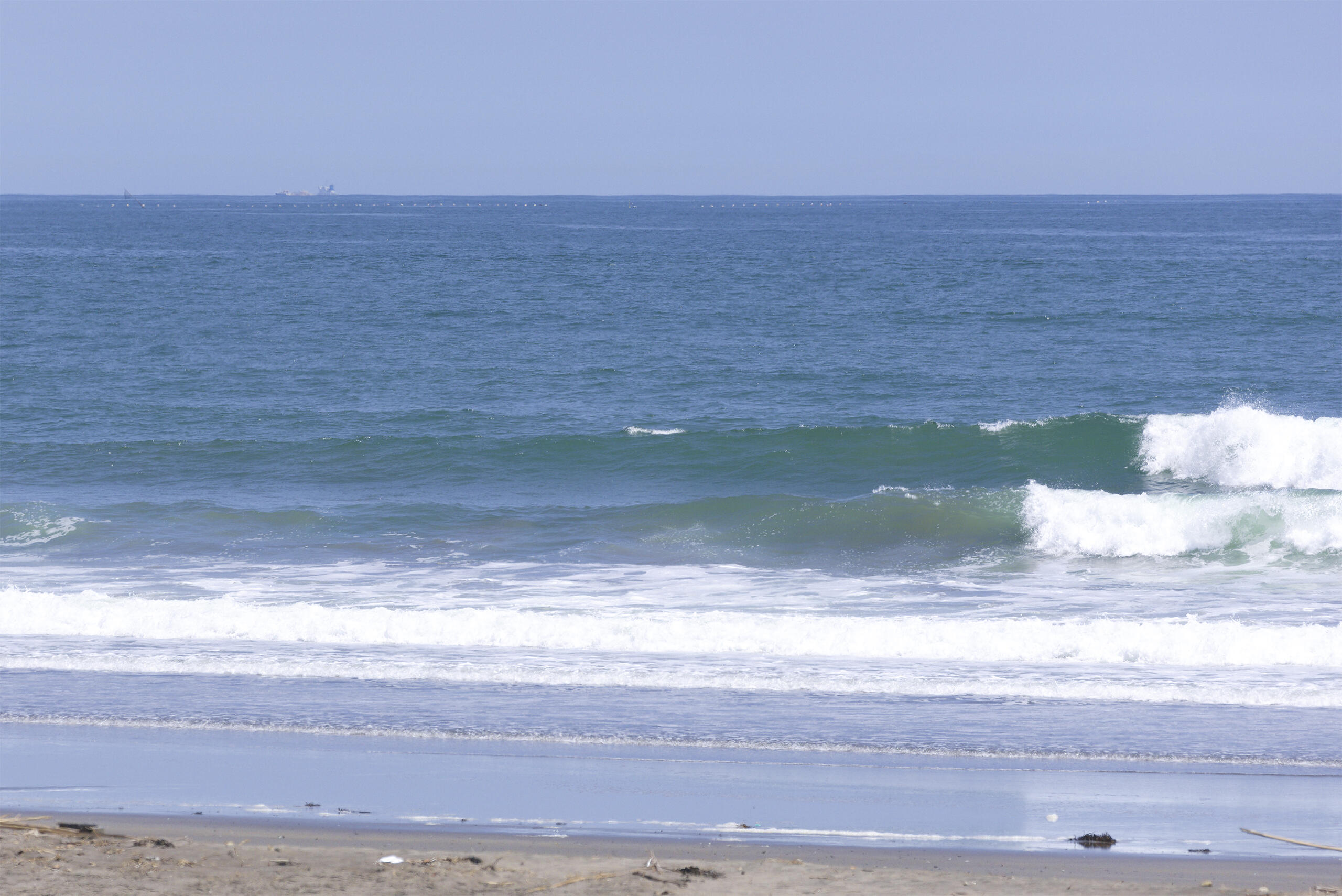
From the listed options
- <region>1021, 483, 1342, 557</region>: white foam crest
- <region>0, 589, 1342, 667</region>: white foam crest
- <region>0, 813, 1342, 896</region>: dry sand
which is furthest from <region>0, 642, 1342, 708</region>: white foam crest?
<region>1021, 483, 1342, 557</region>: white foam crest

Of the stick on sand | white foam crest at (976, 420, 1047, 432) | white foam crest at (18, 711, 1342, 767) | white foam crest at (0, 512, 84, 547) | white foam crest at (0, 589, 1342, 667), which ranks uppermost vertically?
white foam crest at (976, 420, 1047, 432)

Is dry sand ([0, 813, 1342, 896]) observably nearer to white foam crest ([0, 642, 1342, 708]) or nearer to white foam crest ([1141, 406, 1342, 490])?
white foam crest ([0, 642, 1342, 708])

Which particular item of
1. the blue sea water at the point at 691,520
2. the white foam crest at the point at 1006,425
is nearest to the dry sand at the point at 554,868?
the blue sea water at the point at 691,520

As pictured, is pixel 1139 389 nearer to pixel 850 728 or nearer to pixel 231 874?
pixel 850 728

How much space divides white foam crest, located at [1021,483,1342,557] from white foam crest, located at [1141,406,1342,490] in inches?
115

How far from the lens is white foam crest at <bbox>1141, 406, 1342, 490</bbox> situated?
63.0 feet

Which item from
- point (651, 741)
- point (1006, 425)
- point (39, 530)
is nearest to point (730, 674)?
point (651, 741)

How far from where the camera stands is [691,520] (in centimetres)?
1778

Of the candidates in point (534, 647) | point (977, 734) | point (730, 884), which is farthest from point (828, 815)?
point (534, 647)

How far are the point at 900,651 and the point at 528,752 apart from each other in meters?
4.07

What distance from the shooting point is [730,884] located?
5.61 meters

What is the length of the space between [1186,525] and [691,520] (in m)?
6.63

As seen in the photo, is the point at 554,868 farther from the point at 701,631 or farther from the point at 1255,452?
the point at 1255,452

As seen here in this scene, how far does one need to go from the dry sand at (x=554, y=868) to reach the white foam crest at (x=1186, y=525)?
33.7ft
